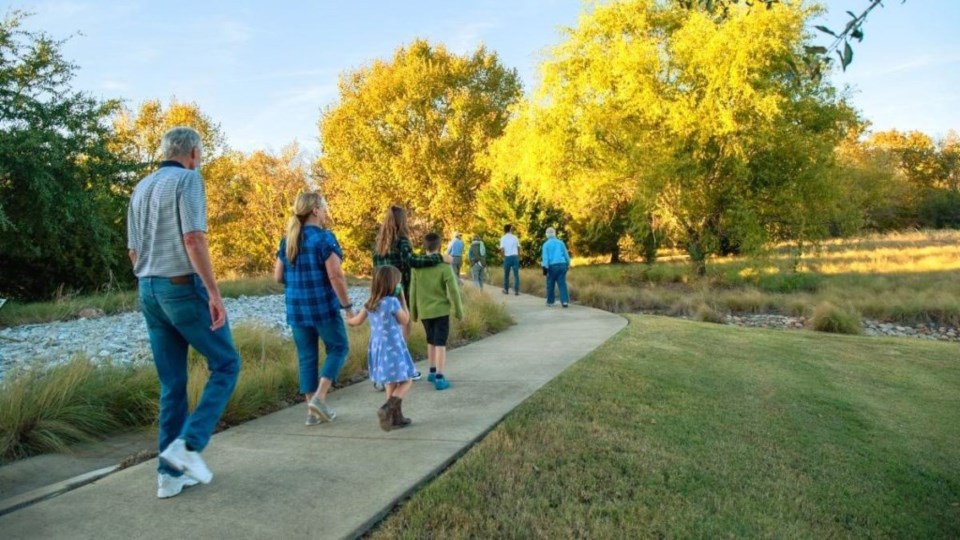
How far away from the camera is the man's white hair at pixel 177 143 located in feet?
12.4

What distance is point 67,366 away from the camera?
5613 mm

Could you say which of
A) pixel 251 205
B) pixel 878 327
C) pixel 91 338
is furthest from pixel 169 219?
pixel 251 205

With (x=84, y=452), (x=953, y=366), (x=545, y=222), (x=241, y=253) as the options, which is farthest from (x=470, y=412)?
(x=241, y=253)

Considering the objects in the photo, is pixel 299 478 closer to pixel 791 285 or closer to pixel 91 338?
pixel 91 338

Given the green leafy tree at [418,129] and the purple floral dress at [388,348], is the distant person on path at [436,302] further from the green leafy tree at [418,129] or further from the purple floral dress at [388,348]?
the green leafy tree at [418,129]

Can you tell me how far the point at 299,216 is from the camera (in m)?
5.15

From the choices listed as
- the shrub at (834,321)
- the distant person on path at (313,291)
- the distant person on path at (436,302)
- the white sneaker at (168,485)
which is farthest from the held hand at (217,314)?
the shrub at (834,321)

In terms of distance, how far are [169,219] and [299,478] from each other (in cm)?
176

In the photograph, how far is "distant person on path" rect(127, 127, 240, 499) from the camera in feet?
11.9

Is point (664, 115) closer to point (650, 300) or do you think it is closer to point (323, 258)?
point (650, 300)

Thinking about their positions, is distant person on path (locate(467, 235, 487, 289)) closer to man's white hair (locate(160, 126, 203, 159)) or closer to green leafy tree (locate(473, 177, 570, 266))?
green leafy tree (locate(473, 177, 570, 266))

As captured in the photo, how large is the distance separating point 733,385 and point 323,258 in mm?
5007

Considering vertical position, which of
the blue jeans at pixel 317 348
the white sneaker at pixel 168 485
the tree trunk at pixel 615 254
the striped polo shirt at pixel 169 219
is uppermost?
the striped polo shirt at pixel 169 219

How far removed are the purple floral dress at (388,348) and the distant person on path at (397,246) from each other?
1248 mm
